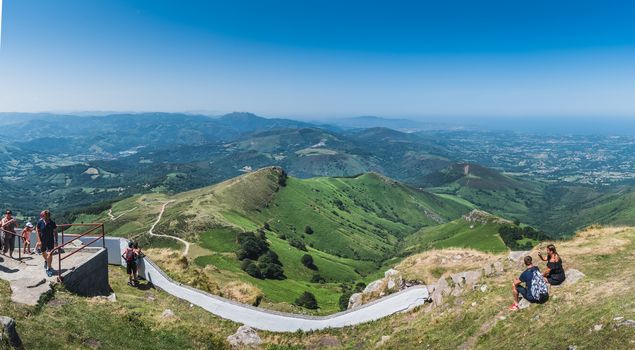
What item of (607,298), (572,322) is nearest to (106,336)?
(572,322)

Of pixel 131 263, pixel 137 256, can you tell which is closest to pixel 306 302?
pixel 137 256

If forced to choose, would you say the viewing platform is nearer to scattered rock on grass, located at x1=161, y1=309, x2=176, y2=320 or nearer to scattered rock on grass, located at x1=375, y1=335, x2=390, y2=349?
scattered rock on grass, located at x1=161, y1=309, x2=176, y2=320

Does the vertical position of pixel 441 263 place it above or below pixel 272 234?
above

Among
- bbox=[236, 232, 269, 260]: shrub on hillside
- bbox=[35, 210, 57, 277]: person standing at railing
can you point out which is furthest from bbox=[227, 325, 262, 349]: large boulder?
bbox=[236, 232, 269, 260]: shrub on hillside

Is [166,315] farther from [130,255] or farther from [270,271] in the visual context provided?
[270,271]

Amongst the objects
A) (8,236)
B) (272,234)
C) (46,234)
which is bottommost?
(272,234)

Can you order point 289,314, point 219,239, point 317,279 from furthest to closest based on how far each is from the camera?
1. point 219,239
2. point 317,279
3. point 289,314

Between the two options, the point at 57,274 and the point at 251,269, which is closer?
the point at 57,274

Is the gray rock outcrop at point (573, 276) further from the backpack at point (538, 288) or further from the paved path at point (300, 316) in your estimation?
the paved path at point (300, 316)
